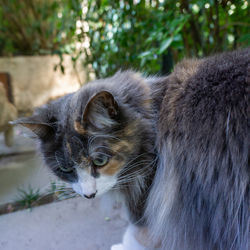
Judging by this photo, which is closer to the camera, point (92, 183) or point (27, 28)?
point (92, 183)

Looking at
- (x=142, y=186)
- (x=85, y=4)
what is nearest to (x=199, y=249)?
(x=142, y=186)

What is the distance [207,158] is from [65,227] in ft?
3.30

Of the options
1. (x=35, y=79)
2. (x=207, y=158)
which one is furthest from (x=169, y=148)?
(x=35, y=79)

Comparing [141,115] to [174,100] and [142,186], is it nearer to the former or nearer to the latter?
[174,100]

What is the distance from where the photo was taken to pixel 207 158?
0.87 m

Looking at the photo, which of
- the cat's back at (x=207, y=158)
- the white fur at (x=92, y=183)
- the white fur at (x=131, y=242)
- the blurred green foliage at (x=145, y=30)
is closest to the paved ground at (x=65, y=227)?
the white fur at (x=131, y=242)

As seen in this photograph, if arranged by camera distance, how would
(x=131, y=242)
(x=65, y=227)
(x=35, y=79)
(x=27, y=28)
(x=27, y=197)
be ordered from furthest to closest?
1. (x=35, y=79)
2. (x=27, y=28)
3. (x=27, y=197)
4. (x=65, y=227)
5. (x=131, y=242)

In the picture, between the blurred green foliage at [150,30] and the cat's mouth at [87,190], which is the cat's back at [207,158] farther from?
the blurred green foliage at [150,30]

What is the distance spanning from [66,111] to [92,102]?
0.19 meters

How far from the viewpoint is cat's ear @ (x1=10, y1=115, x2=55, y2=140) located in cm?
103

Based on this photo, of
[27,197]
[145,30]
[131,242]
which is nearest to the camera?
[131,242]

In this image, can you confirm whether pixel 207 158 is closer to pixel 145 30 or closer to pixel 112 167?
pixel 112 167

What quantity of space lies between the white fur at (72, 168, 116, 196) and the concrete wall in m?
3.46

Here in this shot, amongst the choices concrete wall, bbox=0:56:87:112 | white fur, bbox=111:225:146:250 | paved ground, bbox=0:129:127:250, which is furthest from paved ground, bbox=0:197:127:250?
concrete wall, bbox=0:56:87:112
